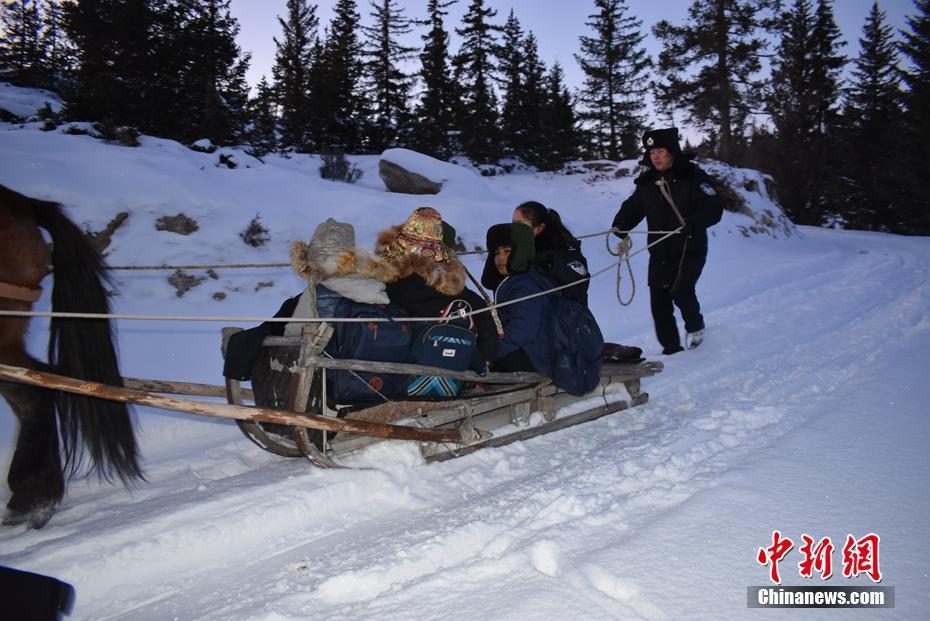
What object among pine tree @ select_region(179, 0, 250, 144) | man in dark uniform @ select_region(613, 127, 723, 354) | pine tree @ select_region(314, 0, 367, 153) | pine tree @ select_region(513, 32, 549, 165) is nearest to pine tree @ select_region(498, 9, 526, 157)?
pine tree @ select_region(513, 32, 549, 165)

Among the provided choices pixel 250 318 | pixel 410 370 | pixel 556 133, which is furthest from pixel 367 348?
pixel 556 133

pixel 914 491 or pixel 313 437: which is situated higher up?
pixel 313 437

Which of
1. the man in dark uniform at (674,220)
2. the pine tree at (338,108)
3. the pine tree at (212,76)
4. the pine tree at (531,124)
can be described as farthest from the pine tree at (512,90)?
the man in dark uniform at (674,220)

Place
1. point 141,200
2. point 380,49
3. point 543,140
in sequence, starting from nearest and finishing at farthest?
1. point 141,200
2. point 543,140
3. point 380,49

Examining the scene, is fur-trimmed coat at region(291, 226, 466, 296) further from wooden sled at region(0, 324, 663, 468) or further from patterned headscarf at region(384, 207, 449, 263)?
wooden sled at region(0, 324, 663, 468)

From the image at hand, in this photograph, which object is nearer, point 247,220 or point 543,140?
point 247,220

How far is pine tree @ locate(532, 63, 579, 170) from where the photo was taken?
23.7 metres

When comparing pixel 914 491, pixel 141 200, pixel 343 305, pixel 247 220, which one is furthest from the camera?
pixel 247 220

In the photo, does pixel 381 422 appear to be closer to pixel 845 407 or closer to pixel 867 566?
pixel 867 566

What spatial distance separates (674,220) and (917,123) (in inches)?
943

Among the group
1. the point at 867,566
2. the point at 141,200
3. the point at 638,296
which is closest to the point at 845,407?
the point at 867,566

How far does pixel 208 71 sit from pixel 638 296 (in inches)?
449

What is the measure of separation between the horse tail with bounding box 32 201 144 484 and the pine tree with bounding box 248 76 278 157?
1139cm

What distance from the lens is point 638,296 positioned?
351 inches
